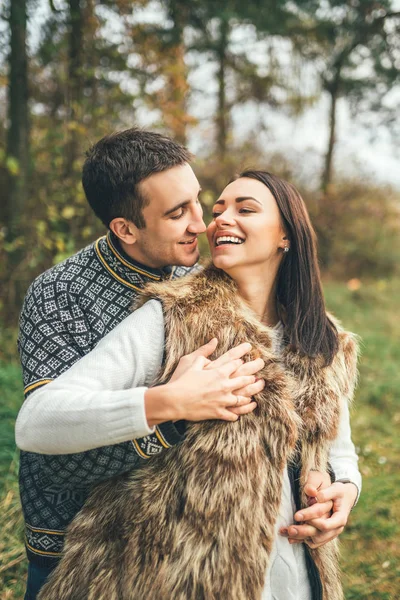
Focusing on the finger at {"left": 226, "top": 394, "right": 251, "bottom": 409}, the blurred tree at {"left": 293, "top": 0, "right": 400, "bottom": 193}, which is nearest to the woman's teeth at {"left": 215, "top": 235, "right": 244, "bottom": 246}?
the finger at {"left": 226, "top": 394, "right": 251, "bottom": 409}

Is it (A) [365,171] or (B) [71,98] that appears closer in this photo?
(B) [71,98]

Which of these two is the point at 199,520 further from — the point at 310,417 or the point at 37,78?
the point at 37,78

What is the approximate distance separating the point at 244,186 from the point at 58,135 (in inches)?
124

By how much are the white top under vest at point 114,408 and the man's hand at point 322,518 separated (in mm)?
48

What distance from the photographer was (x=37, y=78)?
21.1ft

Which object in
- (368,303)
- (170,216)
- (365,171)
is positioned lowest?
(368,303)

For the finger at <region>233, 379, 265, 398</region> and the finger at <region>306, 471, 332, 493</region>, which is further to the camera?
the finger at <region>306, 471, 332, 493</region>

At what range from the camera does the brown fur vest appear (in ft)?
4.62

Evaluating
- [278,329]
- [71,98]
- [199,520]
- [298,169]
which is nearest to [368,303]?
[298,169]

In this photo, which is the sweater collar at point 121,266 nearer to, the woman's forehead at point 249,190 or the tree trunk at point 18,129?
the woman's forehead at point 249,190

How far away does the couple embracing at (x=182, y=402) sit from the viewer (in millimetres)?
1405

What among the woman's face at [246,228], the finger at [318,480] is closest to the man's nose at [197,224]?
the woman's face at [246,228]

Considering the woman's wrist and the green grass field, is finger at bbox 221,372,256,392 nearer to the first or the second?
the woman's wrist

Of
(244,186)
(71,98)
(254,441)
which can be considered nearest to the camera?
(254,441)
